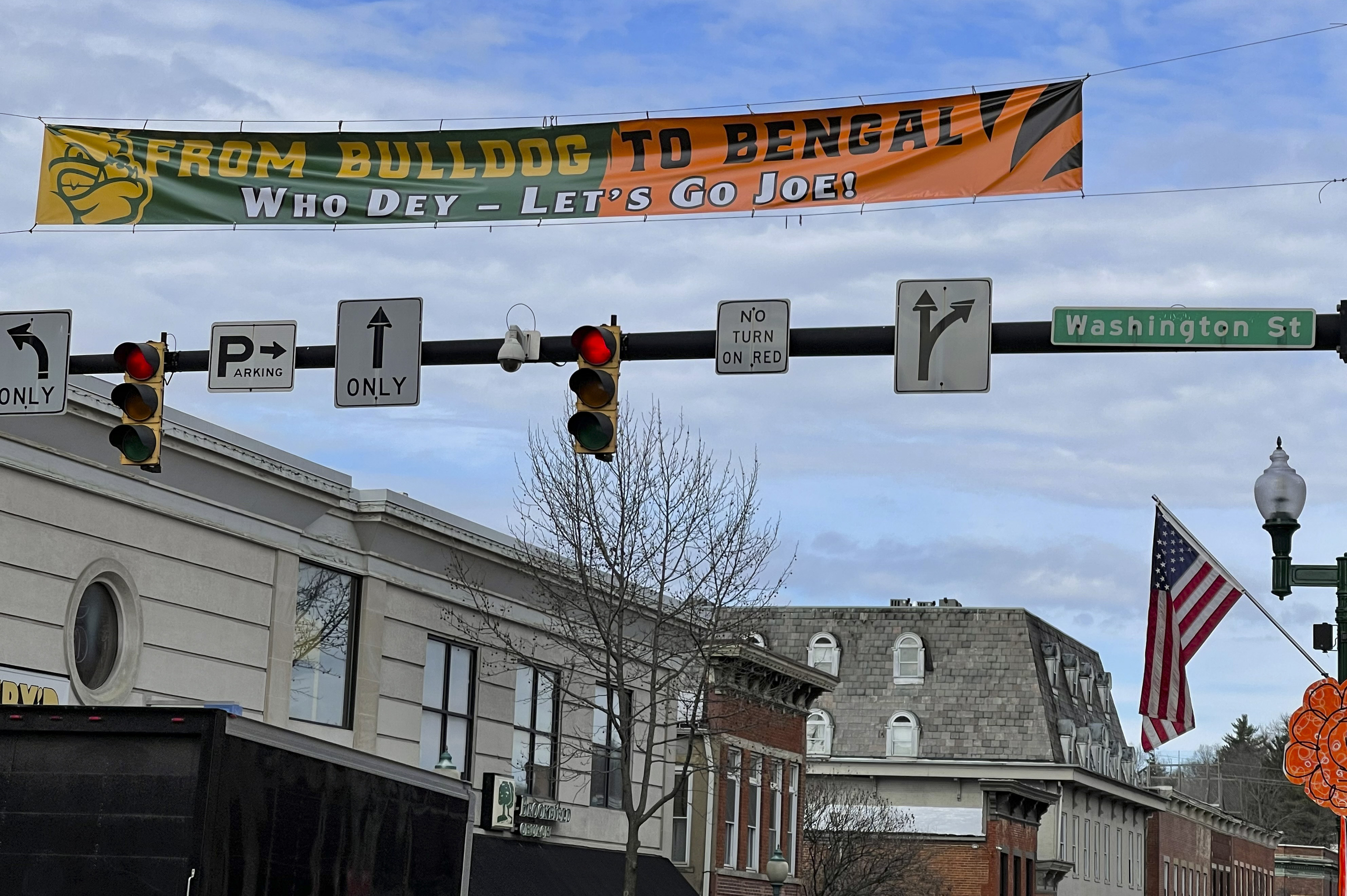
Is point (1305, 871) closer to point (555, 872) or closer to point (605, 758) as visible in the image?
point (605, 758)

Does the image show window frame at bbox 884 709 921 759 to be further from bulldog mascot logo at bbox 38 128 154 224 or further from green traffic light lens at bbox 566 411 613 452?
green traffic light lens at bbox 566 411 613 452

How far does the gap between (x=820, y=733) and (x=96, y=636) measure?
40.8 m

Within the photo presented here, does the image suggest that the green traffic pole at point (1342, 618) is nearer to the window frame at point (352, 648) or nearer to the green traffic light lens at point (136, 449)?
the green traffic light lens at point (136, 449)

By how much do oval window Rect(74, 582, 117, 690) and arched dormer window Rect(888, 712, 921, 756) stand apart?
135 ft

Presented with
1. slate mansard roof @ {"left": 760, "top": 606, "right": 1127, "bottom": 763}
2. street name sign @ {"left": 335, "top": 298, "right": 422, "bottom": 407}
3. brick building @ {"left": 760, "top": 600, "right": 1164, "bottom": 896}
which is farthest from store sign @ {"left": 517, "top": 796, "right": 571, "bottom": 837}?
slate mansard roof @ {"left": 760, "top": 606, "right": 1127, "bottom": 763}

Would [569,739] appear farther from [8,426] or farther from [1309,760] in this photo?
[1309,760]

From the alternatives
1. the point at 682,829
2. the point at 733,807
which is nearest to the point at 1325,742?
the point at 682,829

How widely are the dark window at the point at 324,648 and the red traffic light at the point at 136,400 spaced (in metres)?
10.1

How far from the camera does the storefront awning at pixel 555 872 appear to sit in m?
26.9

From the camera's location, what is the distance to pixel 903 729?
197ft

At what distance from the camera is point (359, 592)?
85.6ft

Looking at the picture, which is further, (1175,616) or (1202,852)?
(1202,852)

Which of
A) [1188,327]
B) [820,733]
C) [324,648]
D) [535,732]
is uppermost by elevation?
[1188,327]

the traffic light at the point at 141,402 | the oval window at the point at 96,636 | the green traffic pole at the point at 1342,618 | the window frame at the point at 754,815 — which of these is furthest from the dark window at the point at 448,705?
the green traffic pole at the point at 1342,618
